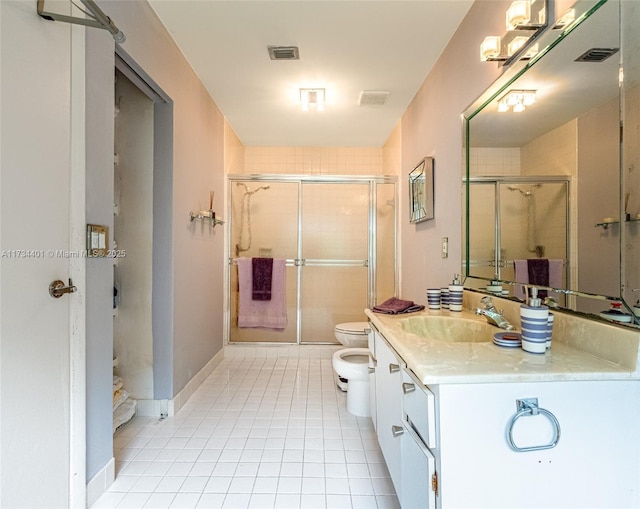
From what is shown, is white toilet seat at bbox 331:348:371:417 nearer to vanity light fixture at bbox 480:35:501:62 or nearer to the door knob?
the door knob

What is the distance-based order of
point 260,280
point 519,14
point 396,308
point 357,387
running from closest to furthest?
1. point 519,14
2. point 396,308
3. point 357,387
4. point 260,280

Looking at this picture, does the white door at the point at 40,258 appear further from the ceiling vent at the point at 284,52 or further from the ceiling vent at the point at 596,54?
the ceiling vent at the point at 596,54

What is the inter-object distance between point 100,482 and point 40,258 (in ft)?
3.19

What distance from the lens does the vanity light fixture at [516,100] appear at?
1201mm

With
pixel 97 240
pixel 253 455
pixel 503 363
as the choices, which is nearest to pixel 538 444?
pixel 503 363

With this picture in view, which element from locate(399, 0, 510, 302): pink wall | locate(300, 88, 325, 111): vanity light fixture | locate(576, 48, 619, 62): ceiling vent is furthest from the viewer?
locate(300, 88, 325, 111): vanity light fixture

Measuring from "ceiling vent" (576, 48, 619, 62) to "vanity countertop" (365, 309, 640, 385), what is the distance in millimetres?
744

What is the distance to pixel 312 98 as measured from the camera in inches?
101

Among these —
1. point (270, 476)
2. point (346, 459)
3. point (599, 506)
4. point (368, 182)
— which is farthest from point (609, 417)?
point (368, 182)

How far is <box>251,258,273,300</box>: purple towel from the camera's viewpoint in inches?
129

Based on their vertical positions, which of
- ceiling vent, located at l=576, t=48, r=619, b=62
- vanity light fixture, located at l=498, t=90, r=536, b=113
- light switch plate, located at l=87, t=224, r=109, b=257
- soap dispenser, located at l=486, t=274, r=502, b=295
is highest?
vanity light fixture, located at l=498, t=90, r=536, b=113

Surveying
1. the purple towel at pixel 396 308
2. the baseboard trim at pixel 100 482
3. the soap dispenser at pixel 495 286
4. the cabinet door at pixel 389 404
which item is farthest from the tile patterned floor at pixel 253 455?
the soap dispenser at pixel 495 286

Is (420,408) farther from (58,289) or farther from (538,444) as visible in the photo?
(58,289)

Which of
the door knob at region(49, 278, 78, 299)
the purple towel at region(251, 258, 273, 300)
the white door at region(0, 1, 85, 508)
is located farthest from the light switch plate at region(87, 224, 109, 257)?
the purple towel at region(251, 258, 273, 300)
